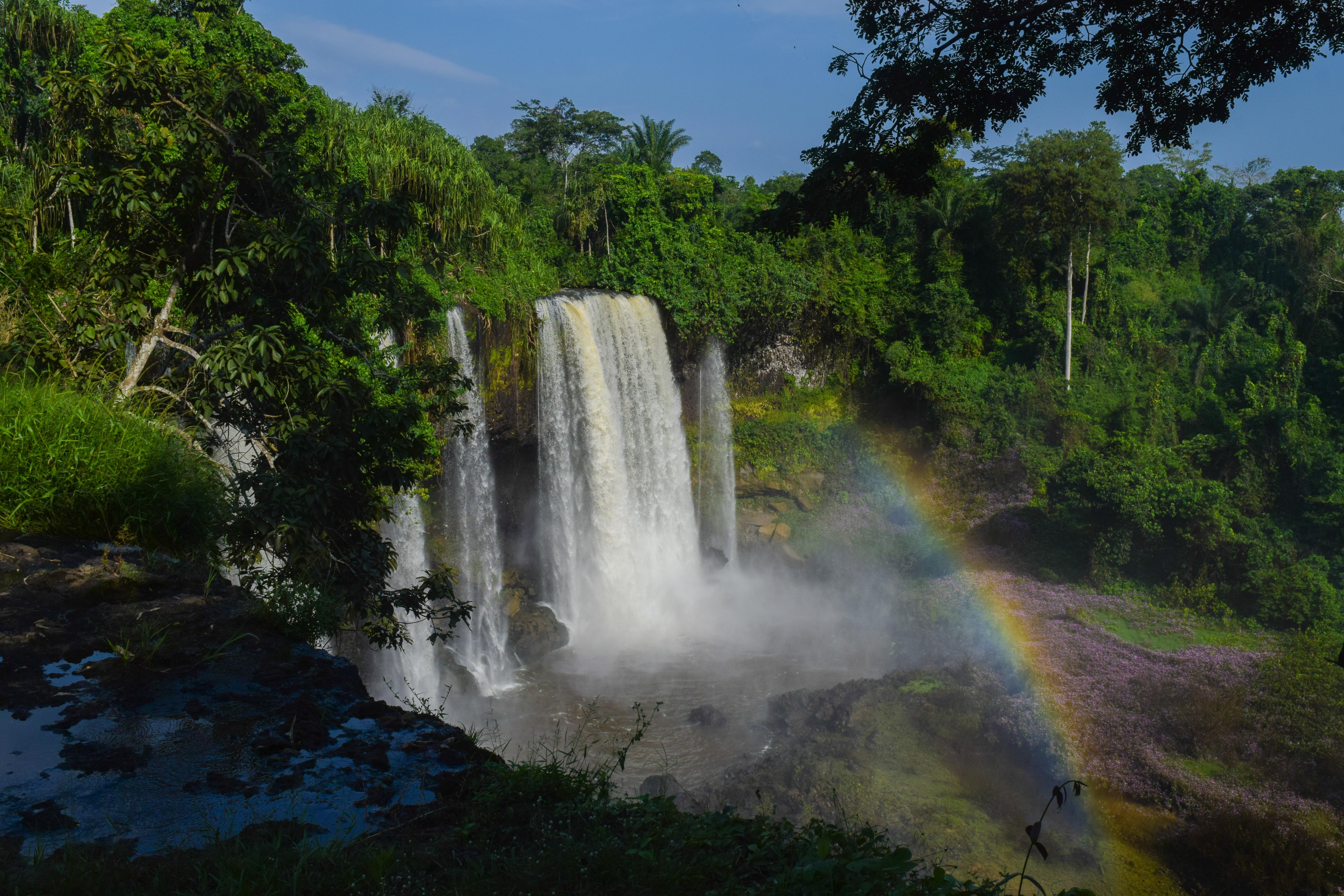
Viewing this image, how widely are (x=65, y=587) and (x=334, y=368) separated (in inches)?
111

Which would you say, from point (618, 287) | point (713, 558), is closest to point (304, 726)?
point (618, 287)

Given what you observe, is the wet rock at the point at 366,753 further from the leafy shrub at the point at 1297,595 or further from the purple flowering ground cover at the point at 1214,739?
the leafy shrub at the point at 1297,595

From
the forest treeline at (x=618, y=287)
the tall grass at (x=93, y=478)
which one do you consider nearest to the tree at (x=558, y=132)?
the forest treeline at (x=618, y=287)

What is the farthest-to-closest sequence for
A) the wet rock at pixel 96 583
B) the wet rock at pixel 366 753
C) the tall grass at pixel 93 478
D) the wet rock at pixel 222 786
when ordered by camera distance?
1. the tall grass at pixel 93 478
2. the wet rock at pixel 96 583
3. the wet rock at pixel 366 753
4. the wet rock at pixel 222 786

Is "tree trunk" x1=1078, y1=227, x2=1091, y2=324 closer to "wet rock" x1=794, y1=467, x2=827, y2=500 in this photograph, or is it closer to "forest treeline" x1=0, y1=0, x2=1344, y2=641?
"forest treeline" x1=0, y1=0, x2=1344, y2=641

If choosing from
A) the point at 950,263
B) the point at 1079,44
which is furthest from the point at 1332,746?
the point at 950,263

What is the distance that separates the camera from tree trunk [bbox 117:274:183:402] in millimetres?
5820

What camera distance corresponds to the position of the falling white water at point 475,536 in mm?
14234

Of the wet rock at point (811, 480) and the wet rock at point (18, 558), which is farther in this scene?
the wet rock at point (811, 480)

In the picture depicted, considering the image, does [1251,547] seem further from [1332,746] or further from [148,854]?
[148,854]

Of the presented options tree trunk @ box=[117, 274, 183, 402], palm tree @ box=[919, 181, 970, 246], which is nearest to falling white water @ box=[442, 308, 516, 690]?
tree trunk @ box=[117, 274, 183, 402]

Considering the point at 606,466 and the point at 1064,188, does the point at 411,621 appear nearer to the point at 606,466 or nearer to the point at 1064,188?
the point at 606,466

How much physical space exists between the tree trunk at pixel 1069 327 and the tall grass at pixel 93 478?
2205cm

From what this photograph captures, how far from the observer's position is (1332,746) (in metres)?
10.5
